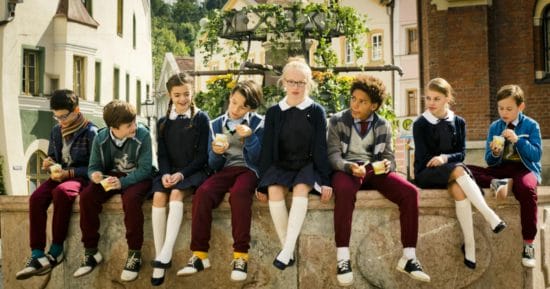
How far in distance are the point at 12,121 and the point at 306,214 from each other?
2125cm

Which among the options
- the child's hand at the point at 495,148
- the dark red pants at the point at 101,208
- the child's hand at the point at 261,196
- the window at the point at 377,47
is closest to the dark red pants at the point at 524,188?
the child's hand at the point at 495,148

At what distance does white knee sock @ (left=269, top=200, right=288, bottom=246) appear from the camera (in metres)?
6.38

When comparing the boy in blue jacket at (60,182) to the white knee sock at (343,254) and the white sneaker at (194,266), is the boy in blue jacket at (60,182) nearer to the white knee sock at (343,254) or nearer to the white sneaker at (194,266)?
the white sneaker at (194,266)

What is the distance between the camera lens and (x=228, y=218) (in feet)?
21.9

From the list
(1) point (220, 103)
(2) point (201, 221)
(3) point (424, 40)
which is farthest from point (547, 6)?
(2) point (201, 221)

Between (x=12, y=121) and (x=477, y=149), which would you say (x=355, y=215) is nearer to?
(x=477, y=149)

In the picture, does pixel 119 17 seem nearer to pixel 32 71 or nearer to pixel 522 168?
pixel 32 71

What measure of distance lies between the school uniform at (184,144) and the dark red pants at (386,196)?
1110 mm

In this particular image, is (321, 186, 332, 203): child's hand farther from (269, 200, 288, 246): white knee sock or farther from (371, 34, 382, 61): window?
(371, 34, 382, 61): window

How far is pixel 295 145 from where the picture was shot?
6.55 meters

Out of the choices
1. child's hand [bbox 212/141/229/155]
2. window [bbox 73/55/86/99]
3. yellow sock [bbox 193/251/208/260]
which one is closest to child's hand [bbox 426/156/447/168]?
child's hand [bbox 212/141/229/155]

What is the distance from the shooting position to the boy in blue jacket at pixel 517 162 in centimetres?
651

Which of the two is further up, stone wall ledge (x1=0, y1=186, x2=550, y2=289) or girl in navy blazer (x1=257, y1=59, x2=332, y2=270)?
girl in navy blazer (x1=257, y1=59, x2=332, y2=270)

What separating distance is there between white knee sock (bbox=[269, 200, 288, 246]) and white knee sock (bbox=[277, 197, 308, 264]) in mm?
95
